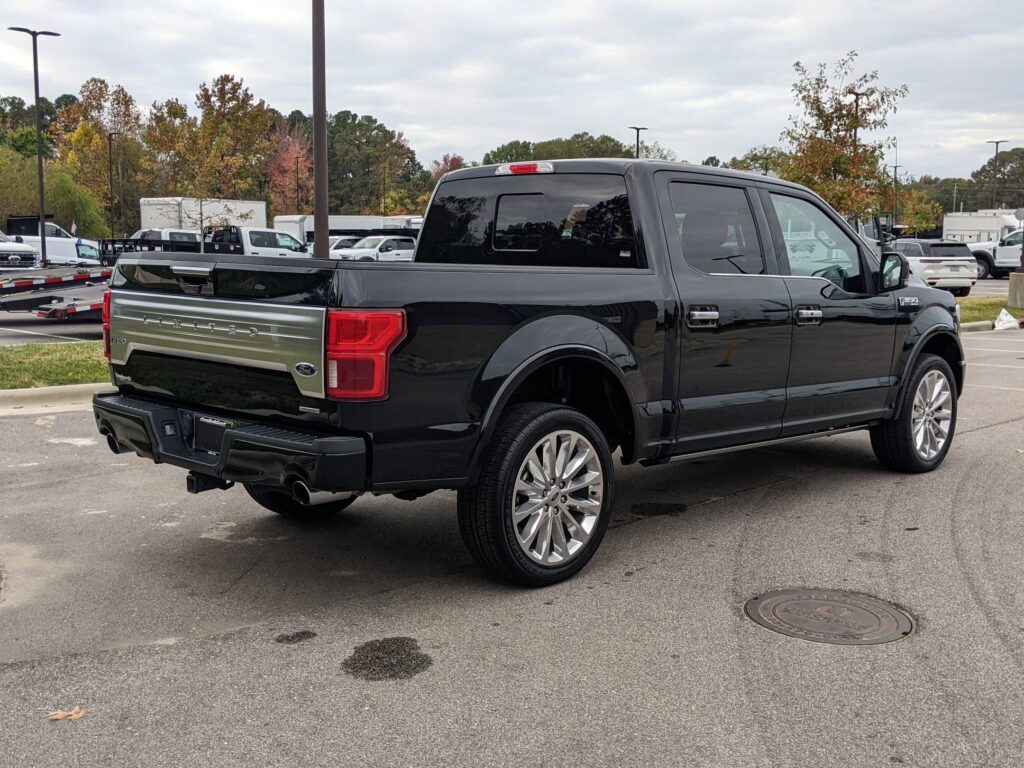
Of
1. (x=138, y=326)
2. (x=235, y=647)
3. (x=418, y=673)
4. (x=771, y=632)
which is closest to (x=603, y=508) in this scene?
(x=771, y=632)

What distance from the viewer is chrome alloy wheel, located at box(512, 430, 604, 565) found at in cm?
459

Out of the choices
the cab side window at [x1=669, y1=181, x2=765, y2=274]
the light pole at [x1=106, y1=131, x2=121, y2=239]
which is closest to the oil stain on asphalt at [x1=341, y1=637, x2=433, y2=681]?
the cab side window at [x1=669, y1=181, x2=765, y2=274]

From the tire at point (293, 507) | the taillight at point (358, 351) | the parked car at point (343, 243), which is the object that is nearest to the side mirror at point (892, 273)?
the tire at point (293, 507)

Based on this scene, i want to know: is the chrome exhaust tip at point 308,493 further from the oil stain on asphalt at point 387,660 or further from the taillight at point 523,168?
the taillight at point 523,168

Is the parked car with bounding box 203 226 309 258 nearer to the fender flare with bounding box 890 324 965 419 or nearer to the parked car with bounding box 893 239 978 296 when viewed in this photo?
the parked car with bounding box 893 239 978 296

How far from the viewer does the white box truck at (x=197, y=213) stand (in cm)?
3862

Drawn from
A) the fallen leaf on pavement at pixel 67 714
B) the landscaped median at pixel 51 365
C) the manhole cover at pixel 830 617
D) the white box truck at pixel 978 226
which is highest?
the white box truck at pixel 978 226

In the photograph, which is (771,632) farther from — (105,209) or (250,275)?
(105,209)

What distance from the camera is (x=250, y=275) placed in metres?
4.28

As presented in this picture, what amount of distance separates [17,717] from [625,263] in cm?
332

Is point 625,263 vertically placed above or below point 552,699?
above

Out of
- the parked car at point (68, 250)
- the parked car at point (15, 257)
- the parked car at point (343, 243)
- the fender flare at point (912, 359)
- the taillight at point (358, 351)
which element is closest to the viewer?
the taillight at point (358, 351)

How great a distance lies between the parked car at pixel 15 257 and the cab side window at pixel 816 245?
2545cm

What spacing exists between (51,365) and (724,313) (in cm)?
777
